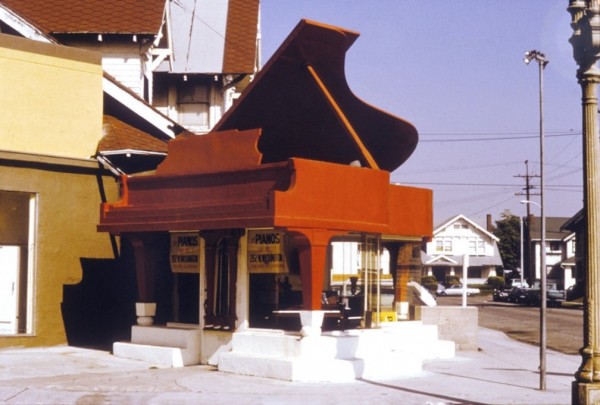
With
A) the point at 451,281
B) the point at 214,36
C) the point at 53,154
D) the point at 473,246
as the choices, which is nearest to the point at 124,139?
Result: the point at 53,154

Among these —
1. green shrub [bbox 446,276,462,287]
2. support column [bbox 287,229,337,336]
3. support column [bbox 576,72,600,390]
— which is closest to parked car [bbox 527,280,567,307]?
green shrub [bbox 446,276,462,287]

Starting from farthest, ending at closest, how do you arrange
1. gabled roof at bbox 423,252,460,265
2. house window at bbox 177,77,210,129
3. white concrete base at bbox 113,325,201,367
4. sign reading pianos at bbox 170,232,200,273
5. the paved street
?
gabled roof at bbox 423,252,460,265, house window at bbox 177,77,210,129, the paved street, sign reading pianos at bbox 170,232,200,273, white concrete base at bbox 113,325,201,367

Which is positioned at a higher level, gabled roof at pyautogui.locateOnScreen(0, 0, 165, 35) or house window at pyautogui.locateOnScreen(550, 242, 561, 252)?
gabled roof at pyautogui.locateOnScreen(0, 0, 165, 35)

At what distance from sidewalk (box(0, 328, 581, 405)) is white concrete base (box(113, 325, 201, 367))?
29cm

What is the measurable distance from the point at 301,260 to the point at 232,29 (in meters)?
15.9

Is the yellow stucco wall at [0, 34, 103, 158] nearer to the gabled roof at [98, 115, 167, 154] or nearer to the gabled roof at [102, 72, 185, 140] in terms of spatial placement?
the gabled roof at [98, 115, 167, 154]

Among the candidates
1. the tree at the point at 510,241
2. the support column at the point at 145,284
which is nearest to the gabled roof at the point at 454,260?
the tree at the point at 510,241

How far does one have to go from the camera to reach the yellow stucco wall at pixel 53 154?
2027cm

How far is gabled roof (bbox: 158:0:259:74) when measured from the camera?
1138 inches

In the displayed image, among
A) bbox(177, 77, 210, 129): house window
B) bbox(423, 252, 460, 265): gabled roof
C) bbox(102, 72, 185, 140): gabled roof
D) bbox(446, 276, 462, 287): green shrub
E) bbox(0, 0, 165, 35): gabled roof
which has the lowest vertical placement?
bbox(446, 276, 462, 287): green shrub

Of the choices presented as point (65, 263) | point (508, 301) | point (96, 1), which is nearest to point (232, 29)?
point (96, 1)

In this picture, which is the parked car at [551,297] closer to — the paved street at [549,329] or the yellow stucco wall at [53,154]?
the paved street at [549,329]

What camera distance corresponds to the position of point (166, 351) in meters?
18.4

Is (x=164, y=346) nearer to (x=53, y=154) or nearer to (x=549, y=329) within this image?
(x=53, y=154)
